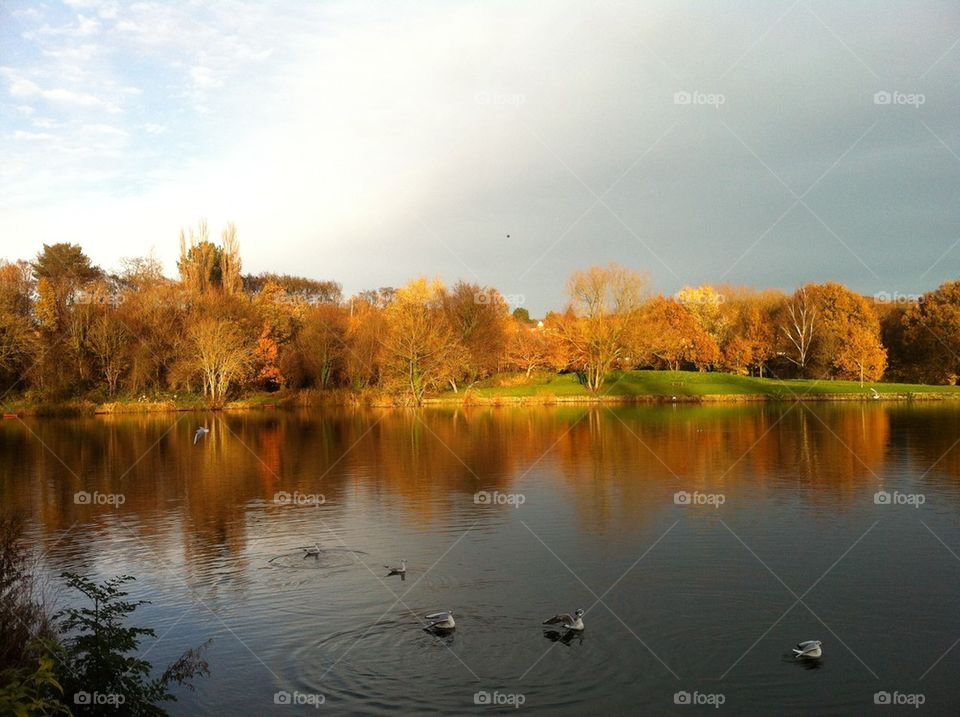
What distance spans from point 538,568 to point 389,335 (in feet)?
181

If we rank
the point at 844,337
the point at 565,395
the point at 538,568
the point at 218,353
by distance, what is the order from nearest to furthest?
the point at 538,568 < the point at 218,353 < the point at 565,395 < the point at 844,337

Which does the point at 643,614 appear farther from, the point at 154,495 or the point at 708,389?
the point at 708,389

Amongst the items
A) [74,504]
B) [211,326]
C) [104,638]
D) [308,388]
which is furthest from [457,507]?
[308,388]

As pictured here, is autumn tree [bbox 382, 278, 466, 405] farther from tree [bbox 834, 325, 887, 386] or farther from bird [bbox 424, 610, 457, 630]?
bird [bbox 424, 610, 457, 630]

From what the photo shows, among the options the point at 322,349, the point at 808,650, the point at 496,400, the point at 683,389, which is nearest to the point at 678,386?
the point at 683,389

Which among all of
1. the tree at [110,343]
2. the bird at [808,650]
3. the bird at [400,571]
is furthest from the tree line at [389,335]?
the bird at [808,650]

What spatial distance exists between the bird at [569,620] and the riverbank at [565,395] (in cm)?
5770

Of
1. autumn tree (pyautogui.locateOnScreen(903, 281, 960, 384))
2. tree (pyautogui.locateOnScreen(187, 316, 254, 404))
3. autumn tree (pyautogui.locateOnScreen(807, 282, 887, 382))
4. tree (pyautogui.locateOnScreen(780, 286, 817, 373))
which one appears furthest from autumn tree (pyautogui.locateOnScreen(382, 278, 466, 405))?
autumn tree (pyautogui.locateOnScreen(903, 281, 960, 384))

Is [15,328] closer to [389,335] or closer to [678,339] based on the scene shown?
[389,335]

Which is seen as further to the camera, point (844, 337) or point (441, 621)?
point (844, 337)

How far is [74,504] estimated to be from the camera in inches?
972

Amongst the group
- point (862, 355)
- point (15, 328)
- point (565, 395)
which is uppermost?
point (15, 328)

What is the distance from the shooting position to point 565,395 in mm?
73312

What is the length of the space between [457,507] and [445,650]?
11.0m
